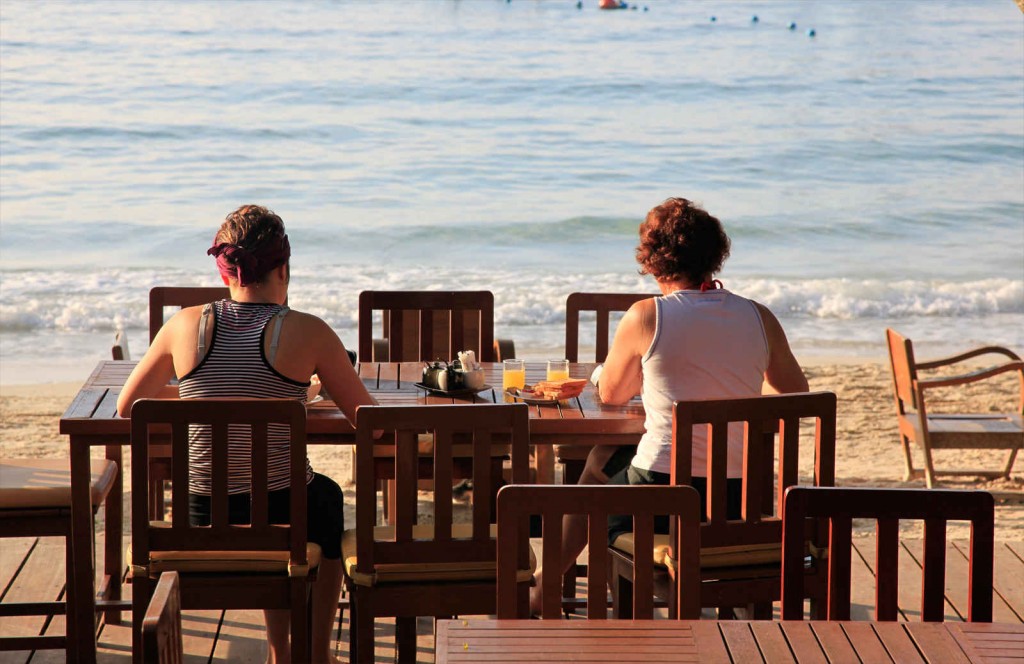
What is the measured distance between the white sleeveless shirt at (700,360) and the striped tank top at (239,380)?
0.83 metres

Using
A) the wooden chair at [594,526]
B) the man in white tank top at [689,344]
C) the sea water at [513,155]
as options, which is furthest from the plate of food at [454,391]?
the sea water at [513,155]

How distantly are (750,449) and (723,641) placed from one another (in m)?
0.84

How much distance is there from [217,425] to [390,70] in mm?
17719

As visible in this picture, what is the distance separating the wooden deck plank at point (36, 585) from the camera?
3.26 meters

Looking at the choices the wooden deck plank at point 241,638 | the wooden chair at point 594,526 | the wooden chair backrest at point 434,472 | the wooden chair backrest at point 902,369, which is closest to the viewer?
the wooden chair at point 594,526

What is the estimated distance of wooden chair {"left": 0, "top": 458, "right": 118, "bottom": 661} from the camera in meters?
2.89

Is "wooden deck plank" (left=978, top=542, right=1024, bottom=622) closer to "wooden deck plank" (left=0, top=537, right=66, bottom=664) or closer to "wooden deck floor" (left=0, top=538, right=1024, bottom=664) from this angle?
"wooden deck floor" (left=0, top=538, right=1024, bottom=664)

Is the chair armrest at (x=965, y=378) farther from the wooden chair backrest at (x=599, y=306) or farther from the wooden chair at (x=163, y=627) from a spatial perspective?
the wooden chair at (x=163, y=627)

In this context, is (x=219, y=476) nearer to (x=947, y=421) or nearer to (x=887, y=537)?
(x=887, y=537)

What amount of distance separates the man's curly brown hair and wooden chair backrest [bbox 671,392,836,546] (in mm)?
499

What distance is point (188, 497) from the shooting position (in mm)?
2627

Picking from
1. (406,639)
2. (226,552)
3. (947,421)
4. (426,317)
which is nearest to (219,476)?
(226,552)

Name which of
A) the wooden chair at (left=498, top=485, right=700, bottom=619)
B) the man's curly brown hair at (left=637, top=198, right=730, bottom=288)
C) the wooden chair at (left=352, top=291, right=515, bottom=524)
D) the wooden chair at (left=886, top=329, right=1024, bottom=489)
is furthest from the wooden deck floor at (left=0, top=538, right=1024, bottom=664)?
the wooden chair at (left=498, top=485, right=700, bottom=619)

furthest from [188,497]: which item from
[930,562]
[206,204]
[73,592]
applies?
[206,204]
